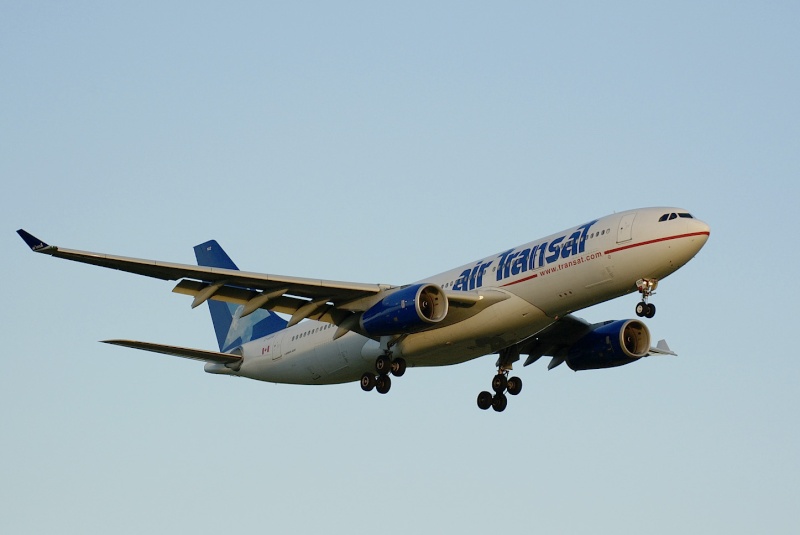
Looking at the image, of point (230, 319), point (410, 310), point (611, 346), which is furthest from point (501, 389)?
point (230, 319)

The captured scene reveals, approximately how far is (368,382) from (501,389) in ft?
16.5

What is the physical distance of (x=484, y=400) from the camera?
147 ft

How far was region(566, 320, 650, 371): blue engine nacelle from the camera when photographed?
141ft

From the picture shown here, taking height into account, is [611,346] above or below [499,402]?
above

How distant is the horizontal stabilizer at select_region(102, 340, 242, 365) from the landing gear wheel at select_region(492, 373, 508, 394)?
9110 mm

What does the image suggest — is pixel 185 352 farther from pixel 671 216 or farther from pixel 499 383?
pixel 671 216

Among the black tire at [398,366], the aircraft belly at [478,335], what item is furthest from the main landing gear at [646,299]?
the black tire at [398,366]

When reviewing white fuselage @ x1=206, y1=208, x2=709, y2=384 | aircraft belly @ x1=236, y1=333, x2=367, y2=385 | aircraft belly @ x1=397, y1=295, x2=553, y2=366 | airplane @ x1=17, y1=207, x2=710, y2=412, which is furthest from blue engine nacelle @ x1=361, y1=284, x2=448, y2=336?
→ aircraft belly @ x1=236, y1=333, x2=367, y2=385

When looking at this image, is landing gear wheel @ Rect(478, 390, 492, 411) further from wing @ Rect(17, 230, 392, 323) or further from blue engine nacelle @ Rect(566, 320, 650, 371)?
wing @ Rect(17, 230, 392, 323)

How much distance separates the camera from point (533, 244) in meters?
39.3

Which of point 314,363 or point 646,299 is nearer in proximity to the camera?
point 646,299

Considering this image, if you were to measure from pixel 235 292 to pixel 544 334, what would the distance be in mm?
10969

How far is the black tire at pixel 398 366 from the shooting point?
1609 inches

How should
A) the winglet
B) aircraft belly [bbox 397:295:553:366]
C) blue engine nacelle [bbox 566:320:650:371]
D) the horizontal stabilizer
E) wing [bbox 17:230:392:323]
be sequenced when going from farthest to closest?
blue engine nacelle [bbox 566:320:650:371] < the horizontal stabilizer < aircraft belly [bbox 397:295:553:366] < wing [bbox 17:230:392:323] < the winglet
